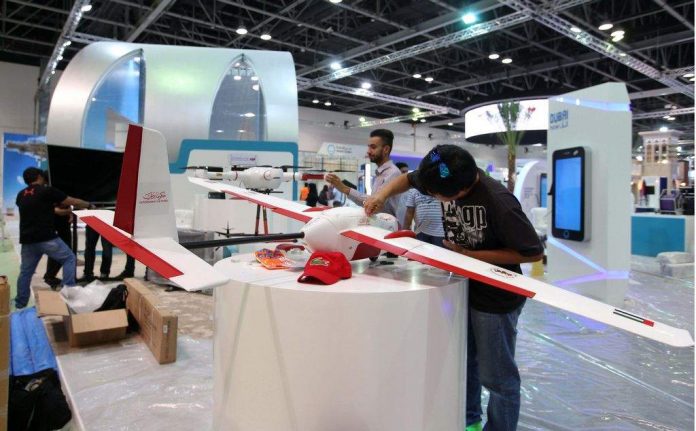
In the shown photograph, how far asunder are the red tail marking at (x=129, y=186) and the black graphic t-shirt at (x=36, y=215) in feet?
12.4

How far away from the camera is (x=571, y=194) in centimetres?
526

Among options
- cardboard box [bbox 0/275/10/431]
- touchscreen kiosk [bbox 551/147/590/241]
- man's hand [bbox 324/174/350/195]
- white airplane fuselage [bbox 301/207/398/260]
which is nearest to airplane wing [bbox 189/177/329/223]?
white airplane fuselage [bbox 301/207/398/260]

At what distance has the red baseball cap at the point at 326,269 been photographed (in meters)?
1.77

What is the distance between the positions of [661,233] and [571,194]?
5882 millimetres

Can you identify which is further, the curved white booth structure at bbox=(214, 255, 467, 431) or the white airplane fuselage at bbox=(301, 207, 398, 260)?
A: the white airplane fuselage at bbox=(301, 207, 398, 260)

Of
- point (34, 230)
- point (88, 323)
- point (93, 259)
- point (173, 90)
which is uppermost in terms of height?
point (173, 90)

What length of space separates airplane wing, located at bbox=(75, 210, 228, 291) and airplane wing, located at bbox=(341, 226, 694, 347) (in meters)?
0.70

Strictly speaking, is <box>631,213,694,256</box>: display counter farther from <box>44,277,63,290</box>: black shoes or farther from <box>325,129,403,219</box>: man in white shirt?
<box>44,277,63,290</box>: black shoes

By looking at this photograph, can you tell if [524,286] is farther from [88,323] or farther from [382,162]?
[88,323]

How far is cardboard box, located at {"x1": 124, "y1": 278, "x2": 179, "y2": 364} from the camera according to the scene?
3.40m

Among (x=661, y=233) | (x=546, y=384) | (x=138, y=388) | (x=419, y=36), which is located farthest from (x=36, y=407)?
(x=419, y=36)

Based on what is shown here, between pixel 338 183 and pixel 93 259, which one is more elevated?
pixel 338 183

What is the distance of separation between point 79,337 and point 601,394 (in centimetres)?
382

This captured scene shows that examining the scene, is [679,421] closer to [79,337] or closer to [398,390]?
[398,390]
